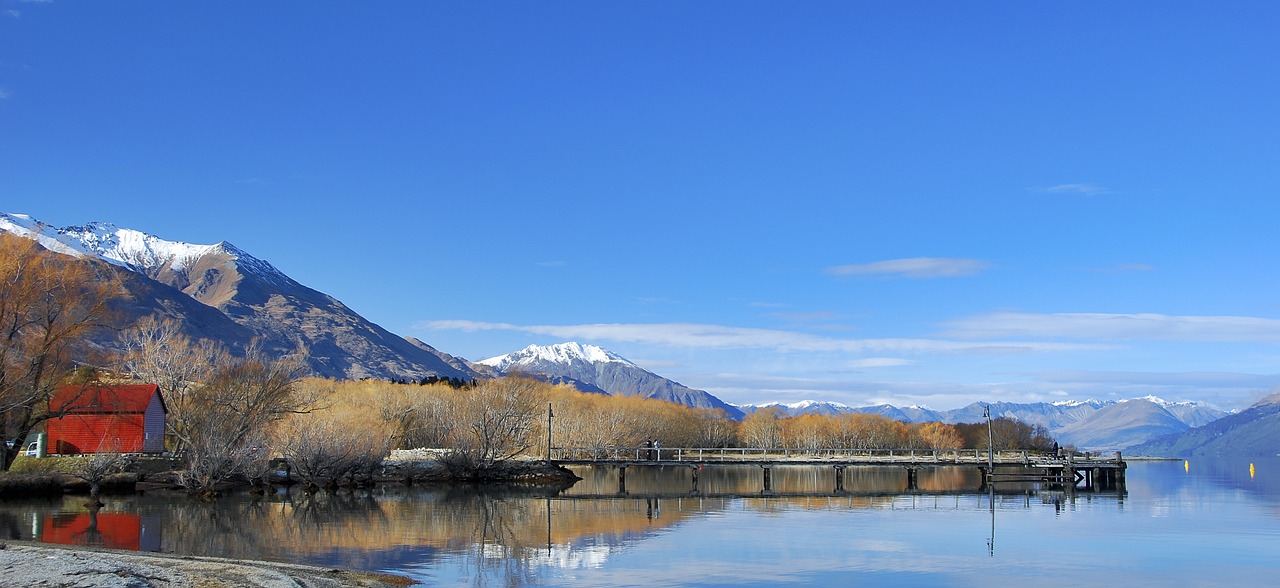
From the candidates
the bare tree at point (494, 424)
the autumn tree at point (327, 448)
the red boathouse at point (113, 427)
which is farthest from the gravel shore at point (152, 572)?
the bare tree at point (494, 424)

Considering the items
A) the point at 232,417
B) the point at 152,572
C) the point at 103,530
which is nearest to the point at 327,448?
the point at 232,417

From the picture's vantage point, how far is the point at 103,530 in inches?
1535

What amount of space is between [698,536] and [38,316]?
34681mm

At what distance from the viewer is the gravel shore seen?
23.3 m

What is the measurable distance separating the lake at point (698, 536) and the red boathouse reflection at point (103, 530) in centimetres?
7

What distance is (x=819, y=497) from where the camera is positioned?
68.6 metres

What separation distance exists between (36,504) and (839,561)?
37.8m

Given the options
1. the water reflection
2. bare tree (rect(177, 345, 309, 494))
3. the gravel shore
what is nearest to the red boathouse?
bare tree (rect(177, 345, 309, 494))

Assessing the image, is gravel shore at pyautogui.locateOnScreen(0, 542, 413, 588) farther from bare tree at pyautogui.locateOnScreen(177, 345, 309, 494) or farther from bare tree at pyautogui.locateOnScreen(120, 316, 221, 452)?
bare tree at pyautogui.locateOnScreen(120, 316, 221, 452)

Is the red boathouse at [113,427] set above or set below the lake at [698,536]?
above

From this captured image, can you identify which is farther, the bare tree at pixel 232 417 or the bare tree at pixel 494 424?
the bare tree at pixel 494 424

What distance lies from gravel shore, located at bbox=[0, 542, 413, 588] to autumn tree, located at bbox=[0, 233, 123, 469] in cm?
2570

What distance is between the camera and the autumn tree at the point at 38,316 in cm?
5084

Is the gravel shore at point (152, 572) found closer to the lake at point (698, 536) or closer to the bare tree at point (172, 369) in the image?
the lake at point (698, 536)
